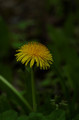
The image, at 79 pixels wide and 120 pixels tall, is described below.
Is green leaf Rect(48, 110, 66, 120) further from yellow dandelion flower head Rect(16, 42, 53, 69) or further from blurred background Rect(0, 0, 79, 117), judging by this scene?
yellow dandelion flower head Rect(16, 42, 53, 69)

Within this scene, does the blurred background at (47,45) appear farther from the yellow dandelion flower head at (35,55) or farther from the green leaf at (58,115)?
the yellow dandelion flower head at (35,55)

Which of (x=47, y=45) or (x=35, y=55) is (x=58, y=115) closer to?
(x=35, y=55)

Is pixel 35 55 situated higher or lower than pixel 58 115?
higher

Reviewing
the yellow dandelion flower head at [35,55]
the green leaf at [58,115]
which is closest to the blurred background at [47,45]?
the green leaf at [58,115]

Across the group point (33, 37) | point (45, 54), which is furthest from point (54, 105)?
point (33, 37)

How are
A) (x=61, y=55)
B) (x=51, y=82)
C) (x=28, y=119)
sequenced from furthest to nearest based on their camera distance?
(x=61, y=55), (x=51, y=82), (x=28, y=119)

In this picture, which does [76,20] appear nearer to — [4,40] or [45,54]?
[4,40]

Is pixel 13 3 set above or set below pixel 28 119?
above

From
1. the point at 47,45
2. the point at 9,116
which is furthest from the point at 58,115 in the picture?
the point at 47,45
